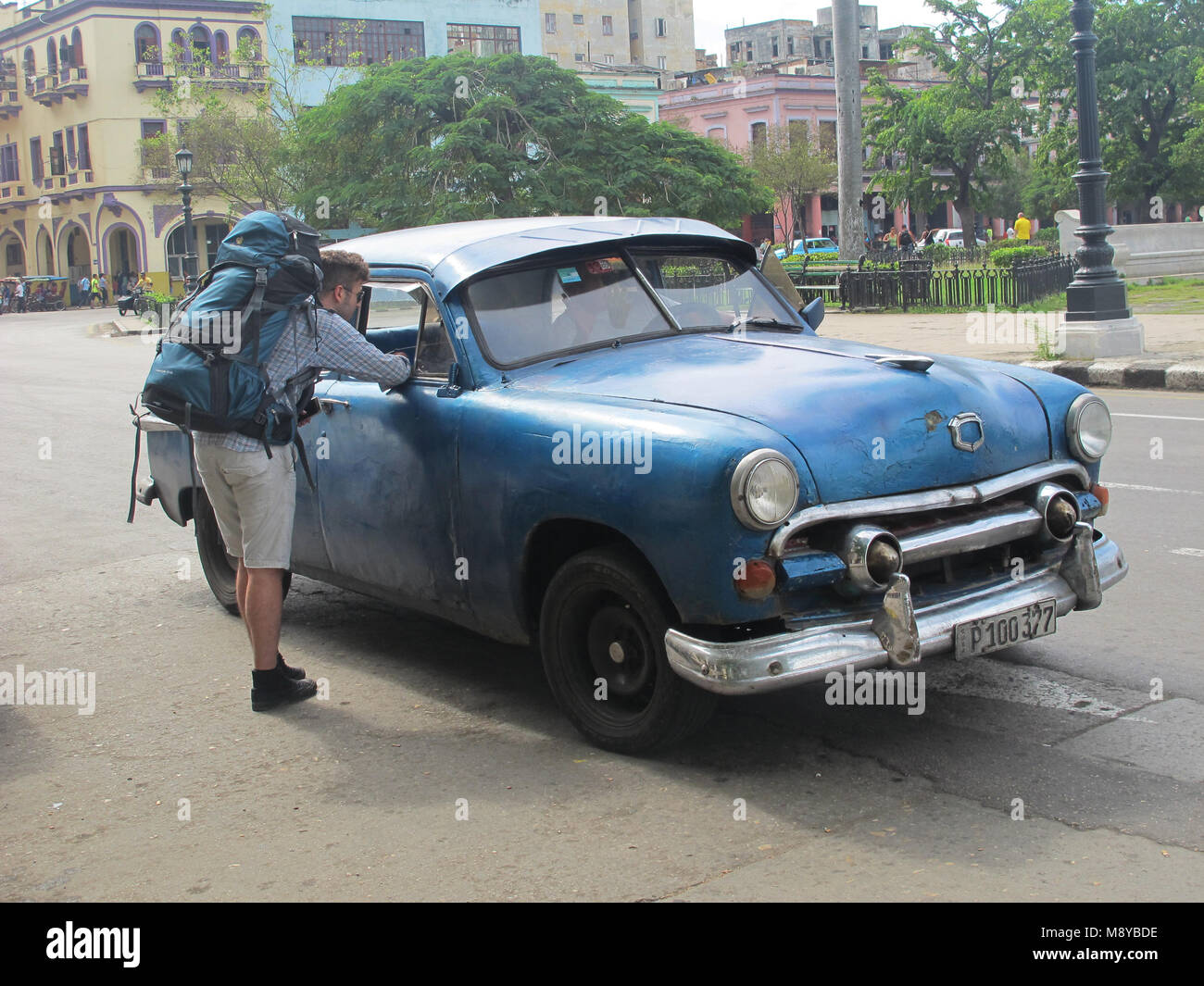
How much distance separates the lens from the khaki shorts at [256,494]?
Answer: 5055 millimetres

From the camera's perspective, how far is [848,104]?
27.2 metres

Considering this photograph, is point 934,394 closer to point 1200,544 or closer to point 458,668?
point 458,668

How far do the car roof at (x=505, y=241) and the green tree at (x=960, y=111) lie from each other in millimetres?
48059

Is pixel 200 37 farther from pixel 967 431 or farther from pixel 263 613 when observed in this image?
pixel 967 431

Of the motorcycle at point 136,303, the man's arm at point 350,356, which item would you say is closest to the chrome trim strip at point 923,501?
the man's arm at point 350,356

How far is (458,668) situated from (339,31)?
2160 inches

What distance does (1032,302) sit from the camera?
24.1m

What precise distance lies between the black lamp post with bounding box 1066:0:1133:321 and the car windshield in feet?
34.7

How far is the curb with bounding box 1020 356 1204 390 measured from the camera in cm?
1376

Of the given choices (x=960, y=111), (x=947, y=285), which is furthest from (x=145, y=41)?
(x=947, y=285)

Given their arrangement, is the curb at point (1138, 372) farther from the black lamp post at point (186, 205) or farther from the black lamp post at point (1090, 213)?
the black lamp post at point (186, 205)

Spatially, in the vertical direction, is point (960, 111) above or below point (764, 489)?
above

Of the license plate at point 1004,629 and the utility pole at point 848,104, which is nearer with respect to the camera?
the license plate at point 1004,629

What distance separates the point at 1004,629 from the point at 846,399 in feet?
2.87
